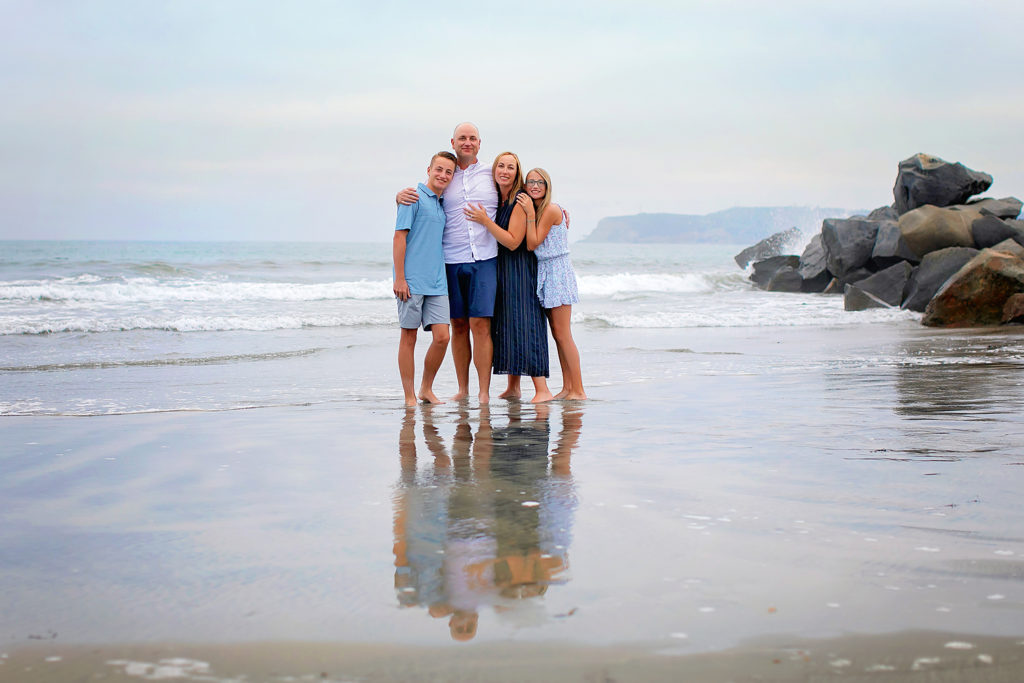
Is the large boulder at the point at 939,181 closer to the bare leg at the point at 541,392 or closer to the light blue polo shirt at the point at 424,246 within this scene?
the bare leg at the point at 541,392

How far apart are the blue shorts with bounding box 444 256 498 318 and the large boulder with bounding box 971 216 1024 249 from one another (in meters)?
13.6

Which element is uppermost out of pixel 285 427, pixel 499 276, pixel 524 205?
pixel 524 205

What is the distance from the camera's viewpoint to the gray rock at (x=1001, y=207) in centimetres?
1726

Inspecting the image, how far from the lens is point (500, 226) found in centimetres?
607

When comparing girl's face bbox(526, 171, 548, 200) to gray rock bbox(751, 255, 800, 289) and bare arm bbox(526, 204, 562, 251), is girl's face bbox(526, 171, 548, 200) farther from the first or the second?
gray rock bbox(751, 255, 800, 289)

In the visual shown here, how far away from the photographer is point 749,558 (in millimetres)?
2359

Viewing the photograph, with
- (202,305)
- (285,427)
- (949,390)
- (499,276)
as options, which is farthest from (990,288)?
(202,305)

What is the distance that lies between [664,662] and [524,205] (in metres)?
4.44

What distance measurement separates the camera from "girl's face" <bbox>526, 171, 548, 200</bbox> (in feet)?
19.7

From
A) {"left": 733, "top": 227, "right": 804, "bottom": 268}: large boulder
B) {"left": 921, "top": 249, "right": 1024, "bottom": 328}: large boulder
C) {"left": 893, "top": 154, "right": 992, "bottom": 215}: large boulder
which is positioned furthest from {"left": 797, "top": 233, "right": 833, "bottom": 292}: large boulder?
{"left": 921, "top": 249, "right": 1024, "bottom": 328}: large boulder

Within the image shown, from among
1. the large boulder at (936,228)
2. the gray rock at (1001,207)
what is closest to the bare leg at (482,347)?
the large boulder at (936,228)

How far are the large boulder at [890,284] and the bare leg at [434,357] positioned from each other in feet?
39.4

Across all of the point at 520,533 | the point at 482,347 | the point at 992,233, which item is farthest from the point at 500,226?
the point at 992,233

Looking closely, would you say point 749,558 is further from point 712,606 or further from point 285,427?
point 285,427
